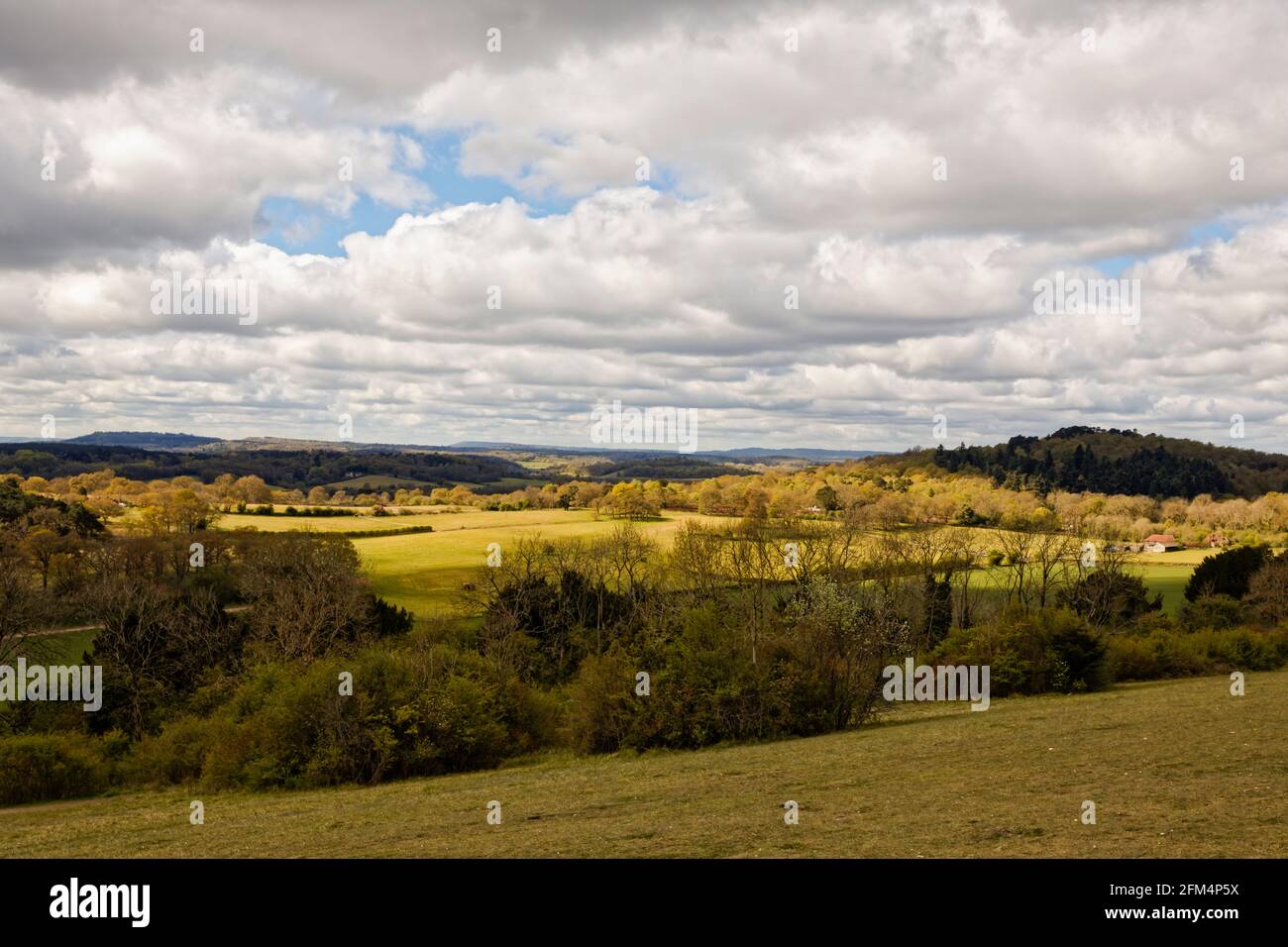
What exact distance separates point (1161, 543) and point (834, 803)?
135 metres

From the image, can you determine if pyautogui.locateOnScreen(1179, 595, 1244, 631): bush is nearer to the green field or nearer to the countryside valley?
the countryside valley

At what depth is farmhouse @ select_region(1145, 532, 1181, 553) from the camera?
131375 millimetres

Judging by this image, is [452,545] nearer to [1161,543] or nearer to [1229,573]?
[1229,573]

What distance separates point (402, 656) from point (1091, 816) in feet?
111

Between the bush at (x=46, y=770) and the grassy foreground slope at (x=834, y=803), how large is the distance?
205 centimetres

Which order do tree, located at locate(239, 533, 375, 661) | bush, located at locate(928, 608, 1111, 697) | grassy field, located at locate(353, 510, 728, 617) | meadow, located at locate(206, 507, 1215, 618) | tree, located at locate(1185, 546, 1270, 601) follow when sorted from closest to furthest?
1. tree, located at locate(239, 533, 375, 661)
2. bush, located at locate(928, 608, 1111, 697)
3. tree, located at locate(1185, 546, 1270, 601)
4. grassy field, located at locate(353, 510, 728, 617)
5. meadow, located at locate(206, 507, 1215, 618)

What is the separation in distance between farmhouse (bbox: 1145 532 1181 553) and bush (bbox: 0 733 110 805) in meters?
129

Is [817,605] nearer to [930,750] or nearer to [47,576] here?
[930,750]

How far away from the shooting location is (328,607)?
178 ft

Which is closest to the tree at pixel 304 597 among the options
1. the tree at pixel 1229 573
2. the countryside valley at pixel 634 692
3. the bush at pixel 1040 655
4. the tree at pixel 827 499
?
the countryside valley at pixel 634 692

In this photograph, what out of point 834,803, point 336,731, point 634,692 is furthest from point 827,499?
point 834,803

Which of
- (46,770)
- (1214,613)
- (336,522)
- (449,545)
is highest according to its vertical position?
(336,522)

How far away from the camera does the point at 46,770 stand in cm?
4006

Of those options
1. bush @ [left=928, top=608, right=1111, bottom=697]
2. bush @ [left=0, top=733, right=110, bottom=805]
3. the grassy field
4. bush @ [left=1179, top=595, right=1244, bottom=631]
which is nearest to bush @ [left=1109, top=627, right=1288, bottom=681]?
bush @ [left=928, top=608, right=1111, bottom=697]
